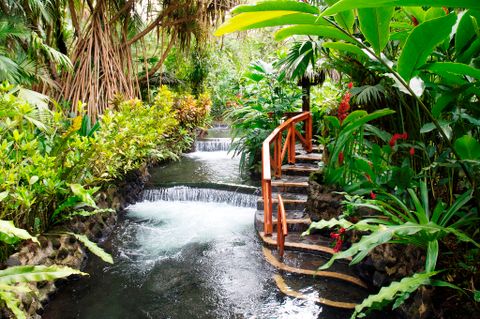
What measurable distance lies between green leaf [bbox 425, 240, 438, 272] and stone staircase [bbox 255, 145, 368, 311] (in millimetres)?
939

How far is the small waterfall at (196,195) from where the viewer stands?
650 centimetres

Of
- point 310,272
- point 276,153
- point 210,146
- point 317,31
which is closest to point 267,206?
point 310,272

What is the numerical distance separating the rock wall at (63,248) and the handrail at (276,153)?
2.24 metres

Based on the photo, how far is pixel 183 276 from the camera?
4.04m

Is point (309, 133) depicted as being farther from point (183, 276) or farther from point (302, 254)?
point (183, 276)

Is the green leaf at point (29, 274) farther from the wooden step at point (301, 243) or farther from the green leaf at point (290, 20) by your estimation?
the wooden step at point (301, 243)

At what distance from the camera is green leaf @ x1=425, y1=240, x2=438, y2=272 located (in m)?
2.04

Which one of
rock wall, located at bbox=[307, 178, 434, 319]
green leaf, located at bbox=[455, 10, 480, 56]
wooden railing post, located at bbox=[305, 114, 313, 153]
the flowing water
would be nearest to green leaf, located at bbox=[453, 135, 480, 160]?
green leaf, located at bbox=[455, 10, 480, 56]

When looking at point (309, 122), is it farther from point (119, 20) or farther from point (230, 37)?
point (230, 37)

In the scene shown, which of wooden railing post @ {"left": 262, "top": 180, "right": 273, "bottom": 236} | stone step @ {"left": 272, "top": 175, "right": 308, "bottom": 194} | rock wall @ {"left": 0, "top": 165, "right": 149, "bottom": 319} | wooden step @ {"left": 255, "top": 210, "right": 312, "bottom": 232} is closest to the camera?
rock wall @ {"left": 0, "top": 165, "right": 149, "bottom": 319}

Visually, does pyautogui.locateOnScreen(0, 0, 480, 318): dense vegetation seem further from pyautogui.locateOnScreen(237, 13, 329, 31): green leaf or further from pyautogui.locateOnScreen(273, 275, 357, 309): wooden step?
pyautogui.locateOnScreen(273, 275, 357, 309): wooden step

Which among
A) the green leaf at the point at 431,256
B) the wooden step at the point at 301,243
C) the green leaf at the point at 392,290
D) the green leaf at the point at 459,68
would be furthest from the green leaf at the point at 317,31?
the wooden step at the point at 301,243

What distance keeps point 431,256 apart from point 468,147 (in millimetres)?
668

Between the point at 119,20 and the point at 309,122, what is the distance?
14.8 feet
